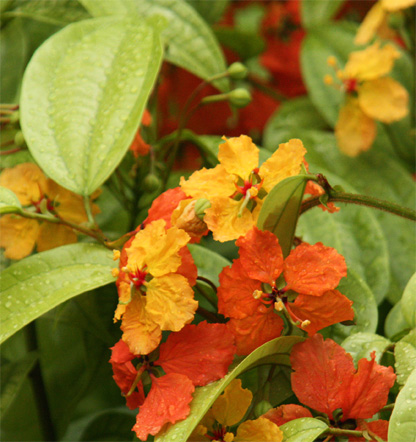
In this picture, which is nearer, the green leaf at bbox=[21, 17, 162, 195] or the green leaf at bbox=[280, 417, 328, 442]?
the green leaf at bbox=[280, 417, 328, 442]

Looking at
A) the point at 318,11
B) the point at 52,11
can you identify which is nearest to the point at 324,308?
the point at 52,11

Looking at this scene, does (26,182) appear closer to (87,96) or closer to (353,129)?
(87,96)

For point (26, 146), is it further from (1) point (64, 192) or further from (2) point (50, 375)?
(2) point (50, 375)

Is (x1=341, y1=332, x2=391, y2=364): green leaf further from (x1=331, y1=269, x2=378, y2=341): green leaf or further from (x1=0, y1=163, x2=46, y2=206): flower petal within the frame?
(x1=0, y1=163, x2=46, y2=206): flower petal

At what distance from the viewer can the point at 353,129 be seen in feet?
2.73

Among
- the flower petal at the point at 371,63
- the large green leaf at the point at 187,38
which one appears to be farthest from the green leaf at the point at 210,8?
the flower petal at the point at 371,63

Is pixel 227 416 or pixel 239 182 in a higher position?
pixel 239 182

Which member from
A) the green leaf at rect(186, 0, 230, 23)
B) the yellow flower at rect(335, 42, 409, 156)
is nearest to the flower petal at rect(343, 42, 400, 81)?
the yellow flower at rect(335, 42, 409, 156)

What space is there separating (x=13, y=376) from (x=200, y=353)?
0.90 ft

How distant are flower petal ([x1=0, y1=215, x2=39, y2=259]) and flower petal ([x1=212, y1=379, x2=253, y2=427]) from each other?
23cm

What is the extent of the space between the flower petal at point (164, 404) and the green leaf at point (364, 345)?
0.46 feet

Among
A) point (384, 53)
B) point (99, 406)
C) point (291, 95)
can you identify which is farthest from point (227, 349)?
point (291, 95)

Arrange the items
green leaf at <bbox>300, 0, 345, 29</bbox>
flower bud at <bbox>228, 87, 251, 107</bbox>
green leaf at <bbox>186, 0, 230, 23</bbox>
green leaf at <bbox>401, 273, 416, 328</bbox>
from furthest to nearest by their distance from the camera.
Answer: green leaf at <bbox>300, 0, 345, 29</bbox> → green leaf at <bbox>186, 0, 230, 23</bbox> → flower bud at <bbox>228, 87, 251, 107</bbox> → green leaf at <bbox>401, 273, 416, 328</bbox>

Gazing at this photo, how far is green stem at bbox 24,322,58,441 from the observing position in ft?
2.19
